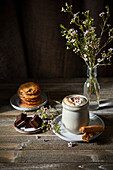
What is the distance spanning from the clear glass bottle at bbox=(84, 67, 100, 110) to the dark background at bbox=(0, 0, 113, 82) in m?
0.57

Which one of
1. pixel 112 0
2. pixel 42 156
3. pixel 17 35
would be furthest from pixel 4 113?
pixel 112 0

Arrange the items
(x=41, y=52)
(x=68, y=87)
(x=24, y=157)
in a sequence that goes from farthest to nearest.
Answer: (x=41, y=52) < (x=68, y=87) < (x=24, y=157)

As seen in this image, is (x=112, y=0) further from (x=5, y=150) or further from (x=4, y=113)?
(x=5, y=150)

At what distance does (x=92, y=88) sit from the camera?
1273mm

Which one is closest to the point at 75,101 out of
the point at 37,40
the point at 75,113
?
the point at 75,113

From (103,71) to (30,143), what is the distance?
1.05 metres

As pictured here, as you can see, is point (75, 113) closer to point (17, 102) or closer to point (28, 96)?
point (28, 96)

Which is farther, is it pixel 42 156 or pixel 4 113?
pixel 4 113

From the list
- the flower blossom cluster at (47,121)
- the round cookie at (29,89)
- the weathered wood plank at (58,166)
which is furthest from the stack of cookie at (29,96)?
the weathered wood plank at (58,166)

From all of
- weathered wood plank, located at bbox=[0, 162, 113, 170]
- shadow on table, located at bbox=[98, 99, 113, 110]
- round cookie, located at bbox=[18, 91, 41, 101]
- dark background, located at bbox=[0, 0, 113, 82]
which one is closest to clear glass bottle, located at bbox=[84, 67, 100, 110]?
shadow on table, located at bbox=[98, 99, 113, 110]

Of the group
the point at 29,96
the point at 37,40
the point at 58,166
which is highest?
the point at 37,40

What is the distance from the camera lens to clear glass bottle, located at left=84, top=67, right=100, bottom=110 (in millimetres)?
1217

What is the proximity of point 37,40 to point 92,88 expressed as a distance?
2.38ft

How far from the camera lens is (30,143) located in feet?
3.44
